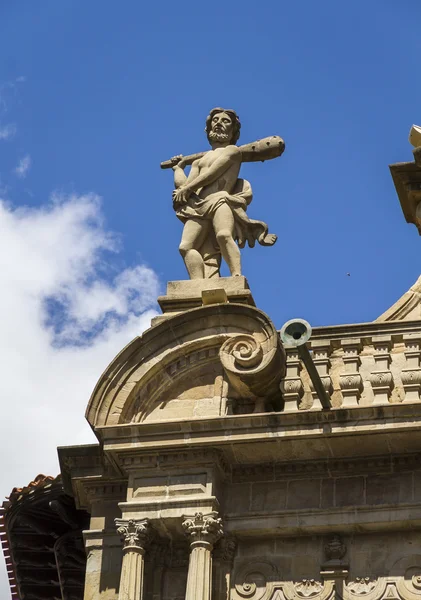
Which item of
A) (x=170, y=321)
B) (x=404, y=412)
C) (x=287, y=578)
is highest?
(x=170, y=321)

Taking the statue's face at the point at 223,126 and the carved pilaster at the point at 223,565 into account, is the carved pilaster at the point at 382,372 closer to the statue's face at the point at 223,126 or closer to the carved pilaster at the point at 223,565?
the carved pilaster at the point at 223,565

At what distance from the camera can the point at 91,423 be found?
26203 millimetres

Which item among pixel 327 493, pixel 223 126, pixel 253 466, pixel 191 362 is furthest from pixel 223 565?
pixel 223 126

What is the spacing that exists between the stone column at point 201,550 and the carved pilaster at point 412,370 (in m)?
2.82

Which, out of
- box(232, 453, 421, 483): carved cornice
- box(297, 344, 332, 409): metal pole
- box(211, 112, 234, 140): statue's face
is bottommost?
box(232, 453, 421, 483): carved cornice

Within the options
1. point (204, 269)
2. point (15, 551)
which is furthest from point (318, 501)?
point (15, 551)

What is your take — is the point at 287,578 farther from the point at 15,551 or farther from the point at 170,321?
the point at 15,551

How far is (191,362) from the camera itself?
87.8 ft

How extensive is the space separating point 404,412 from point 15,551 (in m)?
7.63

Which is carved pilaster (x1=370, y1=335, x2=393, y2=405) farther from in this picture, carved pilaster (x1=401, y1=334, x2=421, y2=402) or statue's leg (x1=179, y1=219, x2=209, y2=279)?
statue's leg (x1=179, y1=219, x2=209, y2=279)

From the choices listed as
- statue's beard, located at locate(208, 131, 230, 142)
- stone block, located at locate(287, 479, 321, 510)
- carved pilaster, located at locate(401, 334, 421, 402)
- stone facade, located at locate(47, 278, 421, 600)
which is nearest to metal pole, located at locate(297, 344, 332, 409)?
stone facade, located at locate(47, 278, 421, 600)

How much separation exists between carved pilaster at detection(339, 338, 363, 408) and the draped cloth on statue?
247cm

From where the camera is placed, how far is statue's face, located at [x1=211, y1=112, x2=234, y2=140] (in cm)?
2886

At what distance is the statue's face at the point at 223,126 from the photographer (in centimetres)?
2886
